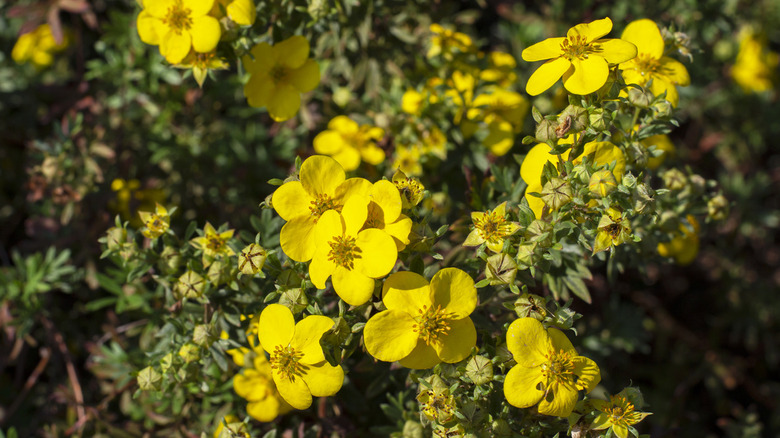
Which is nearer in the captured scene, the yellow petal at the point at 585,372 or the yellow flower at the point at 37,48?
the yellow petal at the point at 585,372

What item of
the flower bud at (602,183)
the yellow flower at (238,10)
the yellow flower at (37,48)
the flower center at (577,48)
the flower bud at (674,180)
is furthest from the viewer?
the yellow flower at (37,48)

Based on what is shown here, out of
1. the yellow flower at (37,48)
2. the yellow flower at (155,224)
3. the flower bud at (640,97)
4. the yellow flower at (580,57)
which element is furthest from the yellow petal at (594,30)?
the yellow flower at (37,48)

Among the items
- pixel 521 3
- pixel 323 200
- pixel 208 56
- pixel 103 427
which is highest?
pixel 208 56

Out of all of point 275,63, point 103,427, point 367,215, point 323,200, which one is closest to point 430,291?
point 367,215

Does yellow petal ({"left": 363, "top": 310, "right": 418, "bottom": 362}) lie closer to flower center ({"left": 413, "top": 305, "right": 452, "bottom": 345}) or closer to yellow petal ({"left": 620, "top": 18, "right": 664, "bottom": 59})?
flower center ({"left": 413, "top": 305, "right": 452, "bottom": 345})

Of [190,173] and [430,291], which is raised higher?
[430,291]

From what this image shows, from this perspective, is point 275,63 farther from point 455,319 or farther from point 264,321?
point 455,319

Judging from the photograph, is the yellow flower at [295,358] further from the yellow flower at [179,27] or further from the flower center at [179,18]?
the flower center at [179,18]
